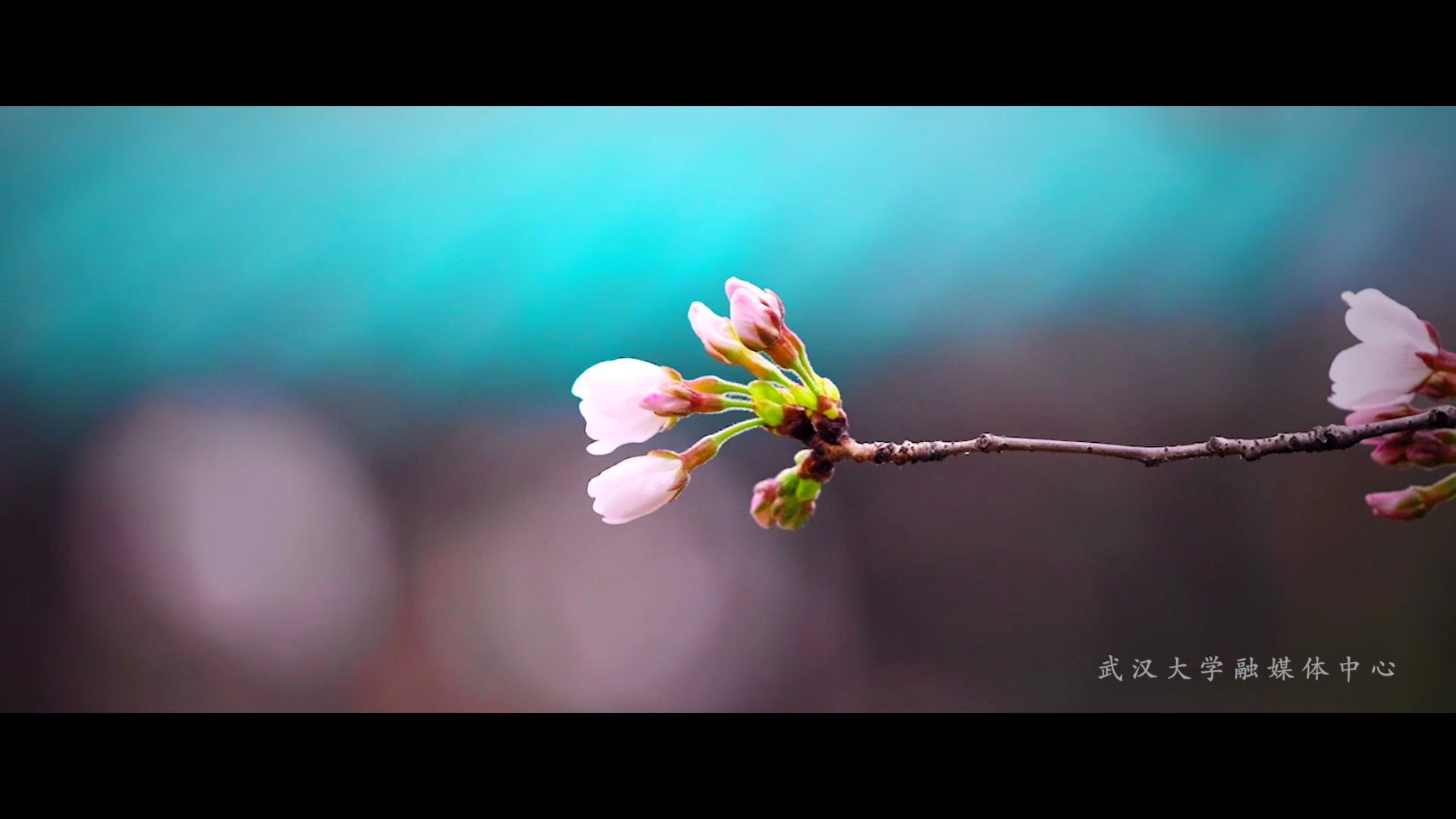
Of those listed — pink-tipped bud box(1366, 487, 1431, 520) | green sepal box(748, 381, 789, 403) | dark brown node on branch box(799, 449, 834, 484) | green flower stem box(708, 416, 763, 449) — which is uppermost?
green sepal box(748, 381, 789, 403)

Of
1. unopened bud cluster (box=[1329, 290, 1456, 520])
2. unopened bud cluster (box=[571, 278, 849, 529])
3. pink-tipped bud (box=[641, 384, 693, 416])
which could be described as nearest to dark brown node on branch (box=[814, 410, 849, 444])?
unopened bud cluster (box=[571, 278, 849, 529])

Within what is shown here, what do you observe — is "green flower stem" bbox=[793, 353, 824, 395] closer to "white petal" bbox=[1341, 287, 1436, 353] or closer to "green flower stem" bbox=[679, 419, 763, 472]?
"green flower stem" bbox=[679, 419, 763, 472]

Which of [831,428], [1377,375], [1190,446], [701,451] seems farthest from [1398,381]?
[701,451]

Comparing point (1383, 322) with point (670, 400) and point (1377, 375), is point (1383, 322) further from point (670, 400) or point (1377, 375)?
point (670, 400)

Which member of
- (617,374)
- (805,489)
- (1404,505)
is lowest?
(1404,505)

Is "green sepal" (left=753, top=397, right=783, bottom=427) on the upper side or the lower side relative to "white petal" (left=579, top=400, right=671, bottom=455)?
lower

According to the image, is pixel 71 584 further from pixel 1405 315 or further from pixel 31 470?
pixel 1405 315

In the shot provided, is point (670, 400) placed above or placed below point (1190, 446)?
above
